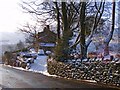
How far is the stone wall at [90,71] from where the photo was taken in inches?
609

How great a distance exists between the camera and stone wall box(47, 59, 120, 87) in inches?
609

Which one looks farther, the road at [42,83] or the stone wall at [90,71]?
the stone wall at [90,71]

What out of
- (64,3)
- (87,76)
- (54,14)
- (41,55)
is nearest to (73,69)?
(87,76)

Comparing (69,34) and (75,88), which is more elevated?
(69,34)

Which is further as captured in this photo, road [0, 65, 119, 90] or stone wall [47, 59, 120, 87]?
stone wall [47, 59, 120, 87]

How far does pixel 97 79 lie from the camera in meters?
16.7

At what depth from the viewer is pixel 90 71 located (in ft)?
57.8

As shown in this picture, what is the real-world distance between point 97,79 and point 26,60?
763 inches

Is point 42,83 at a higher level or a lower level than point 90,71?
lower

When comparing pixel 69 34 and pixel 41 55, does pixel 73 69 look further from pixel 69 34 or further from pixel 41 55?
pixel 41 55

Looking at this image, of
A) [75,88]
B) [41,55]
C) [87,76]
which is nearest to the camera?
[75,88]

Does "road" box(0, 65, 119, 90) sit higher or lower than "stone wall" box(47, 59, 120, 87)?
lower

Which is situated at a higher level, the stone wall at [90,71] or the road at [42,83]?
the stone wall at [90,71]

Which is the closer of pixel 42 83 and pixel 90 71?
pixel 42 83
